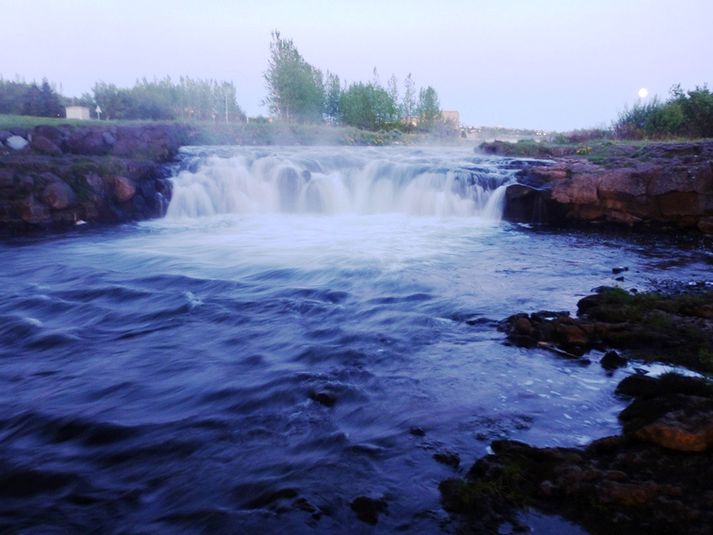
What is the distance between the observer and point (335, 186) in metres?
19.3

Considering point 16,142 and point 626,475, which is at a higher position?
point 16,142

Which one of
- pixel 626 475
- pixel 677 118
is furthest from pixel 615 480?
pixel 677 118

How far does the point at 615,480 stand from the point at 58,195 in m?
15.5

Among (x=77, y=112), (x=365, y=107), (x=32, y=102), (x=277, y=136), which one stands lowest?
(x=277, y=136)

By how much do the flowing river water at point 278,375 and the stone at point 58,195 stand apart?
2173 mm

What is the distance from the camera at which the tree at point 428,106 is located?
57000mm

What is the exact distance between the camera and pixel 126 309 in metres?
8.55

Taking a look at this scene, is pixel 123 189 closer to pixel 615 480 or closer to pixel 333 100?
pixel 615 480

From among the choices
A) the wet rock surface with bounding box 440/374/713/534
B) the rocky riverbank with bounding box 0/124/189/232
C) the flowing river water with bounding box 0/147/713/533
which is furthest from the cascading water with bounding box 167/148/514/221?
the wet rock surface with bounding box 440/374/713/534

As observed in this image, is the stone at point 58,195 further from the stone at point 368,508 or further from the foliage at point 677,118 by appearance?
the foliage at point 677,118

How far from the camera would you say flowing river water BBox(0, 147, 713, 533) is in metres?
3.81

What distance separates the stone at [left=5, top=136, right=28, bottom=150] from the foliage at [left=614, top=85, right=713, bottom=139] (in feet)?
77.2

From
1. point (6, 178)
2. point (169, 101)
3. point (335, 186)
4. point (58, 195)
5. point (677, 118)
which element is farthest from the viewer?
point (169, 101)

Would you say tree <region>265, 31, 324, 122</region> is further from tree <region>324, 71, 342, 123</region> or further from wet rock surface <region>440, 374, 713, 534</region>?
wet rock surface <region>440, 374, 713, 534</region>
